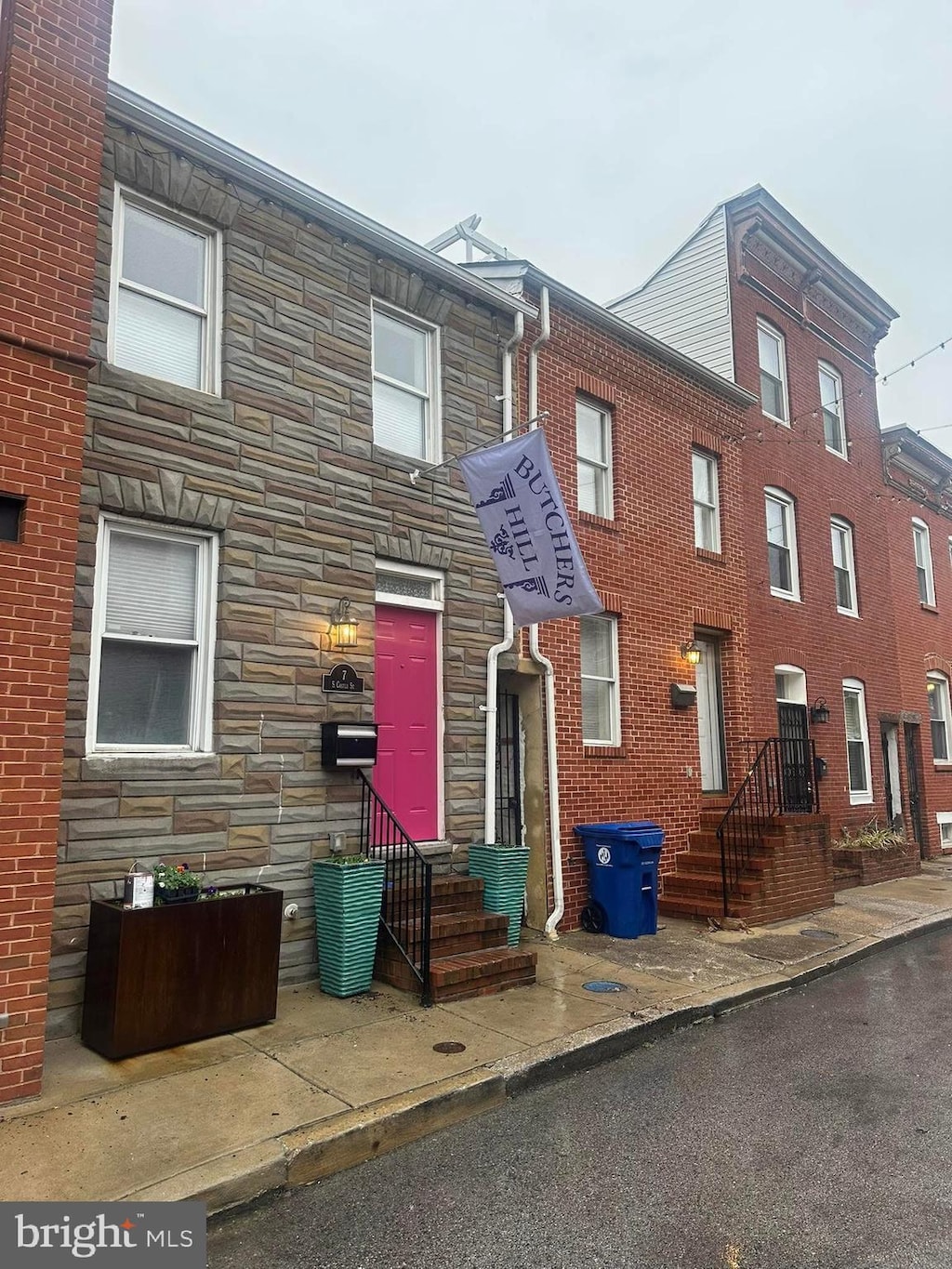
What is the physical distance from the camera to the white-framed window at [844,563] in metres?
14.8

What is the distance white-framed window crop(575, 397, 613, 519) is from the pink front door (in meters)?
3.15

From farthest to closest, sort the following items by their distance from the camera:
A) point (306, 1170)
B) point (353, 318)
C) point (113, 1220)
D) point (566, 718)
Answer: point (566, 718)
point (353, 318)
point (306, 1170)
point (113, 1220)

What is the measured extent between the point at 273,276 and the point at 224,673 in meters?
3.47

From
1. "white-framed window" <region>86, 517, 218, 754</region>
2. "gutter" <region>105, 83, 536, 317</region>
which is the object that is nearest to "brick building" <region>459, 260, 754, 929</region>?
"gutter" <region>105, 83, 536, 317</region>

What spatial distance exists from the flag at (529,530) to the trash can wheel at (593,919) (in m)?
3.55

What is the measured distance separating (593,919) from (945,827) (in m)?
11.3

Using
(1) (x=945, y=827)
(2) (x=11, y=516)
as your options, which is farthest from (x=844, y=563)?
(2) (x=11, y=516)

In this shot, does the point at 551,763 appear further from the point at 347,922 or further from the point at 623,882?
the point at 347,922

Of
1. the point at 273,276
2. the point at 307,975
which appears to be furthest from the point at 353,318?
the point at 307,975

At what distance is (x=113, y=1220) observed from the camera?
11.0 ft

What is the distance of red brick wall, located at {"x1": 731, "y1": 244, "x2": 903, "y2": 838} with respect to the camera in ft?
41.9

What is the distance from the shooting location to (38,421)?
4.88m

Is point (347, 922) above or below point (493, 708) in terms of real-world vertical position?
below

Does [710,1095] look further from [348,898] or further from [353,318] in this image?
[353,318]
